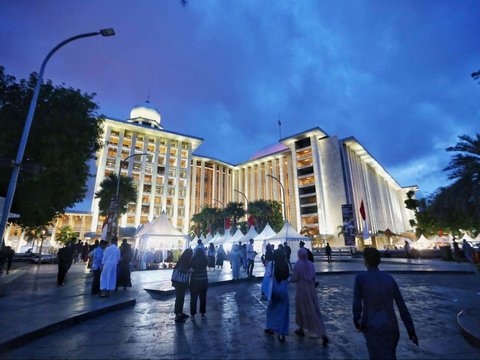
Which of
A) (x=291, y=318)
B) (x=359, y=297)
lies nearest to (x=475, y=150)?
(x=291, y=318)

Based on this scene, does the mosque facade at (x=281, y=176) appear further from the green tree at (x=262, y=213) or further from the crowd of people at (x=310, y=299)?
the crowd of people at (x=310, y=299)

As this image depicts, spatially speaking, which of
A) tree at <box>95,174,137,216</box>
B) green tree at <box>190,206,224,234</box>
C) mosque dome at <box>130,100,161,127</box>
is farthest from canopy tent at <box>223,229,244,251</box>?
mosque dome at <box>130,100,161,127</box>

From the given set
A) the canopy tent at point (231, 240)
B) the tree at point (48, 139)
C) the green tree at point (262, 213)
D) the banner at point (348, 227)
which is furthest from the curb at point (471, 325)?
the green tree at point (262, 213)

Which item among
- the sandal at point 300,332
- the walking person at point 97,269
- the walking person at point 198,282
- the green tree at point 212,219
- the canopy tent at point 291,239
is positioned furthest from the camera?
the green tree at point 212,219

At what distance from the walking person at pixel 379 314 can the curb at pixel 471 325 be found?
233 centimetres

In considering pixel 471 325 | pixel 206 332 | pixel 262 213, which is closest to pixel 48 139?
pixel 206 332

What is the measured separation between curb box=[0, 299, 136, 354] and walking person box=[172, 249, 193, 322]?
194cm

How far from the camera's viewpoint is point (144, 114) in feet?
244

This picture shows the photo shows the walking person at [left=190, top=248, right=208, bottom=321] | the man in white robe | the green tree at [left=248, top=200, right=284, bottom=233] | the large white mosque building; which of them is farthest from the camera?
the large white mosque building

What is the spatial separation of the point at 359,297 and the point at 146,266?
62.7ft

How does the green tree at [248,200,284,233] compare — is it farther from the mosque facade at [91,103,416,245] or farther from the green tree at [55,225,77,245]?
the green tree at [55,225,77,245]

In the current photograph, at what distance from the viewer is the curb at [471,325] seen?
3.96 metres

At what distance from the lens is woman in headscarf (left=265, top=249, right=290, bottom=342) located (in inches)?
171

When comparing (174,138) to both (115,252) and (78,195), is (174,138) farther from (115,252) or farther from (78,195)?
(115,252)
